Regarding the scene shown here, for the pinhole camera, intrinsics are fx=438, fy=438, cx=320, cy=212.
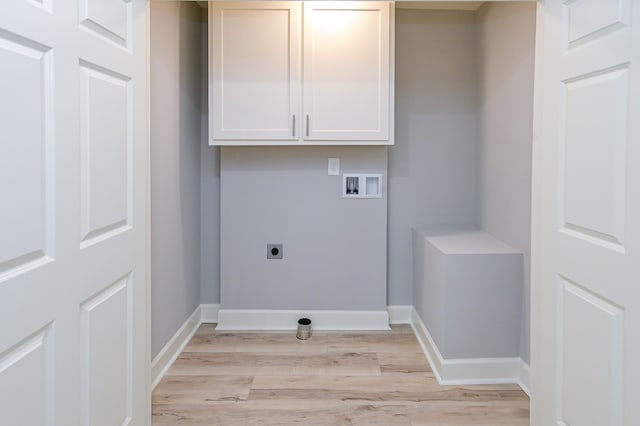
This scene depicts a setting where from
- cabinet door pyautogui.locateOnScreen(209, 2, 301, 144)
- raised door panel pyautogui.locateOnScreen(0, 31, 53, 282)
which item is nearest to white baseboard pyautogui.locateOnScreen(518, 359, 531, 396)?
cabinet door pyautogui.locateOnScreen(209, 2, 301, 144)

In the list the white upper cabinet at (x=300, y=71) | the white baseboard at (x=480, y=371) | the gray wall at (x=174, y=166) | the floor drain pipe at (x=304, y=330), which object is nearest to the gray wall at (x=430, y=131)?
the white upper cabinet at (x=300, y=71)

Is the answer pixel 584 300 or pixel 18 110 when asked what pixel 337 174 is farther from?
pixel 18 110

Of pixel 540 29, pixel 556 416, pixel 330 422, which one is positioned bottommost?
pixel 330 422

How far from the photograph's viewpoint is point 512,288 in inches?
97.2

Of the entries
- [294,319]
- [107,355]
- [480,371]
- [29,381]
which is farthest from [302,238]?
[29,381]

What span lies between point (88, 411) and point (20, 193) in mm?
742

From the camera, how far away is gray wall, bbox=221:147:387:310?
3252 millimetres

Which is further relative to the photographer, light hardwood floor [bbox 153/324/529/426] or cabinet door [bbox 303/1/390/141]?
cabinet door [bbox 303/1/390/141]

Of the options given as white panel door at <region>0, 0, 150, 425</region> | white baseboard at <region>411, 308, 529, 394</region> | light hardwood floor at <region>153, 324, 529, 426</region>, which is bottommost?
light hardwood floor at <region>153, 324, 529, 426</region>

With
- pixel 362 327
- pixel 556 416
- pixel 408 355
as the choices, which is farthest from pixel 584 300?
pixel 362 327

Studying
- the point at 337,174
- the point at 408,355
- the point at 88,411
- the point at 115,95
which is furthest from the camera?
the point at 337,174

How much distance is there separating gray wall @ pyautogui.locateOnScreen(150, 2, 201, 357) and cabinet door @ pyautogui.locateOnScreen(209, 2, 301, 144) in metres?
0.23

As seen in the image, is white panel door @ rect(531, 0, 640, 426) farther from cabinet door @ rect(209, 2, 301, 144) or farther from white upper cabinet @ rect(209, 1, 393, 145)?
cabinet door @ rect(209, 2, 301, 144)

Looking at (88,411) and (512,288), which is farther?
(512,288)
